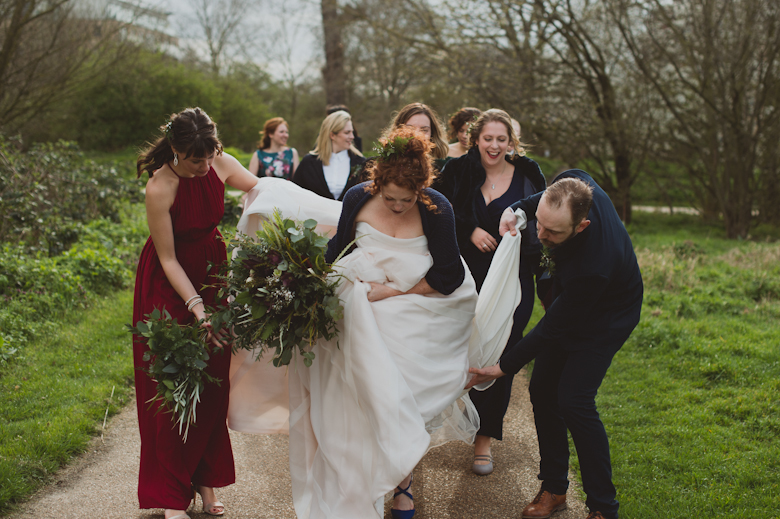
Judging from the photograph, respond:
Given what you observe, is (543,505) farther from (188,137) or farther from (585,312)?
(188,137)

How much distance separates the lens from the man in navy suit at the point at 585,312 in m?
2.92

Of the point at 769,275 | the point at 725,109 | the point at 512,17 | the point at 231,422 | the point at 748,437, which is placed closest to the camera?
the point at 231,422

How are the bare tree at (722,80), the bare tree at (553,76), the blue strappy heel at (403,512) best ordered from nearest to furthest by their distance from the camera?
the blue strappy heel at (403,512), the bare tree at (722,80), the bare tree at (553,76)

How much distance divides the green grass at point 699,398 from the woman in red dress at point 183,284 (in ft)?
8.33

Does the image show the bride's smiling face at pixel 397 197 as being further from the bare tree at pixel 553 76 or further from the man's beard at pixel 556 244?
the bare tree at pixel 553 76

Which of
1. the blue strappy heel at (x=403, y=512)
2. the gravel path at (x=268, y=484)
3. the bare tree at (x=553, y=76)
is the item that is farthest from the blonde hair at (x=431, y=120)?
the bare tree at (x=553, y=76)

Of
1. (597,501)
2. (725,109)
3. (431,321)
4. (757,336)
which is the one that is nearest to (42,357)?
(431,321)

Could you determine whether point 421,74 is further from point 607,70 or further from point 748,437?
point 748,437

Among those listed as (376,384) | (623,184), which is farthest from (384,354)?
(623,184)

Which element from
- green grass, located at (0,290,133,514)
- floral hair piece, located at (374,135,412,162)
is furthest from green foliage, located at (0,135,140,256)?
floral hair piece, located at (374,135,412,162)

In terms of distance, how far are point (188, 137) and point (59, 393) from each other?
2.98m

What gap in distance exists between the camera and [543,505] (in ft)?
11.5

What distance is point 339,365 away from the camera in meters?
3.20

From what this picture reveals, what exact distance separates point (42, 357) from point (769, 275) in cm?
850
